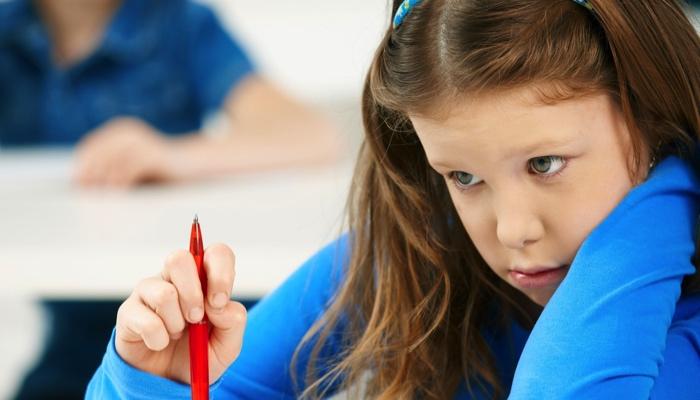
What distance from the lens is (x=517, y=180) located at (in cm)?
69

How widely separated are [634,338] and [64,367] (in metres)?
1.23

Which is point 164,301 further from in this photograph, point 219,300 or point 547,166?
point 547,166

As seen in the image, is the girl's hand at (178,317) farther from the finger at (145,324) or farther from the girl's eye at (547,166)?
the girl's eye at (547,166)

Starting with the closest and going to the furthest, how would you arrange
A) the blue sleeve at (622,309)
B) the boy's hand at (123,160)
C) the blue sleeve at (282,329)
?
1. the blue sleeve at (622,309)
2. the blue sleeve at (282,329)
3. the boy's hand at (123,160)

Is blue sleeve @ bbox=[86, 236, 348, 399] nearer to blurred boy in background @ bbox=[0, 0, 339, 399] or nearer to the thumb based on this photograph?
the thumb

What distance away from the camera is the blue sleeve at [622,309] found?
637 millimetres

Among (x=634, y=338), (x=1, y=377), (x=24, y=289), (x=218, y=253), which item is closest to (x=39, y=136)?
(x=1, y=377)

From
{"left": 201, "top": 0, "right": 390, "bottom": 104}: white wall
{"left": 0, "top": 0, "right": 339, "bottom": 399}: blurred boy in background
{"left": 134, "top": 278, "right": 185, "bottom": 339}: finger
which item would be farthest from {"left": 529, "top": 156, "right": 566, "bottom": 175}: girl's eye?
{"left": 201, "top": 0, "right": 390, "bottom": 104}: white wall

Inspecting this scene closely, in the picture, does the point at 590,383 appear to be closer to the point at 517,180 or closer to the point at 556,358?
the point at 556,358

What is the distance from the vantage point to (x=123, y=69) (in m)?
1.98

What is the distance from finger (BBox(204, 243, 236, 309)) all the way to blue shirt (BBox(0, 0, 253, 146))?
1326mm

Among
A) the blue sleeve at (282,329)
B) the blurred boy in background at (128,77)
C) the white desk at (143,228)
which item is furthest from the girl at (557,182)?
the blurred boy in background at (128,77)

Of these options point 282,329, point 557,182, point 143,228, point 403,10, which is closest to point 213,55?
point 143,228

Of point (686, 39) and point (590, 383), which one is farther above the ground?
point (686, 39)
